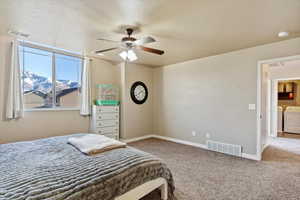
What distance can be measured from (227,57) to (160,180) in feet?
10.8

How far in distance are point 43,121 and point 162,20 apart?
3319 millimetres

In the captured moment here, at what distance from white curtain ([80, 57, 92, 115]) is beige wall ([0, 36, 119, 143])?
181 mm

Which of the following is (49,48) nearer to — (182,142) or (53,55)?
(53,55)

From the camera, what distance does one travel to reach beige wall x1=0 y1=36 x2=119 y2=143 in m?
3.03

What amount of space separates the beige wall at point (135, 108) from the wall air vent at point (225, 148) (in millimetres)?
2094

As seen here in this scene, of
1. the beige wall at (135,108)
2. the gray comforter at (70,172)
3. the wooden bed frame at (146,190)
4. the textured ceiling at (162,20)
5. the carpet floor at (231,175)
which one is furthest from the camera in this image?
the beige wall at (135,108)

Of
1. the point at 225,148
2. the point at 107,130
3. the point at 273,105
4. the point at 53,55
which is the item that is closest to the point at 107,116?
the point at 107,130

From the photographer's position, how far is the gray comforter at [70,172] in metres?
1.20

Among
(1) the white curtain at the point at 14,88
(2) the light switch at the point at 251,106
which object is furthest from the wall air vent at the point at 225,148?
(1) the white curtain at the point at 14,88

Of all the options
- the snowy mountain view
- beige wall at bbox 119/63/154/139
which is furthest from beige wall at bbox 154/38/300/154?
the snowy mountain view

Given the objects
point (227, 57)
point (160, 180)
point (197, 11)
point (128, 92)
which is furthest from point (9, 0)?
point (227, 57)

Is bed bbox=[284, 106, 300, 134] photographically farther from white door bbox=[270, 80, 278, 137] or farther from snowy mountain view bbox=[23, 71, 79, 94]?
snowy mountain view bbox=[23, 71, 79, 94]

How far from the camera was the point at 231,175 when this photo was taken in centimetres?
263

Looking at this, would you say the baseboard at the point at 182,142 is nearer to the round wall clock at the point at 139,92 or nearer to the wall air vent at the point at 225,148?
the wall air vent at the point at 225,148
